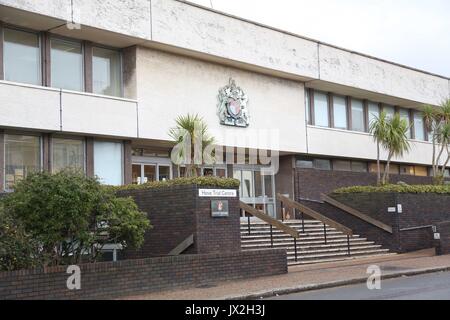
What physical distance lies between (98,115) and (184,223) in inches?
213

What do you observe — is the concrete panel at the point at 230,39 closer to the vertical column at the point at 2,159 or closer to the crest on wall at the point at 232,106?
the crest on wall at the point at 232,106

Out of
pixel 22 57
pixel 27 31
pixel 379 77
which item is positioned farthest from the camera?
pixel 379 77

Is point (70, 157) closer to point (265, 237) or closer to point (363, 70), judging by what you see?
point (265, 237)

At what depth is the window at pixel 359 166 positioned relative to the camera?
102 feet

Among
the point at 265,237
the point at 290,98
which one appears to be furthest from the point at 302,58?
the point at 265,237

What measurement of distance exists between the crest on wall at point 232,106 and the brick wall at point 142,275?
26.5 feet

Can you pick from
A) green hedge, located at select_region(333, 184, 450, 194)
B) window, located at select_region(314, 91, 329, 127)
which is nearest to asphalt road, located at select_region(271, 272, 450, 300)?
green hedge, located at select_region(333, 184, 450, 194)

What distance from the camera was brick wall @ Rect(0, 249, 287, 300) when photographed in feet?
39.7

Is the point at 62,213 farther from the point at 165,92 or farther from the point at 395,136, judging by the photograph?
the point at 395,136

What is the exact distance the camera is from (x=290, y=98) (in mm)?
27312

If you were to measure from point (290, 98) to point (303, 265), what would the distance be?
9541mm

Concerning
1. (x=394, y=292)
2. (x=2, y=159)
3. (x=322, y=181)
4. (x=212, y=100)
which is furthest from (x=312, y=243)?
(x=2, y=159)

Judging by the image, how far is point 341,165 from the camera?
30406mm

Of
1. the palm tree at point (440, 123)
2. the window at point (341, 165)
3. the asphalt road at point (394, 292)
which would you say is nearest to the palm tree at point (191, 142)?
the asphalt road at point (394, 292)
